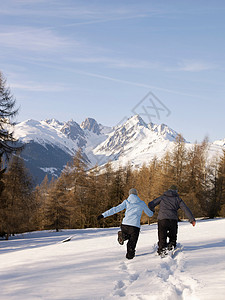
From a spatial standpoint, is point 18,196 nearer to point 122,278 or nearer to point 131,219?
point 131,219

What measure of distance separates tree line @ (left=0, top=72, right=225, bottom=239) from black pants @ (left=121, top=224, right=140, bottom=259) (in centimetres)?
1553

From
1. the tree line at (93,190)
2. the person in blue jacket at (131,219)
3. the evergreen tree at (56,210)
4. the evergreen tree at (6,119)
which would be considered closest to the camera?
the person in blue jacket at (131,219)

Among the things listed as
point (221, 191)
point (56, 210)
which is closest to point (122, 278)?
point (56, 210)

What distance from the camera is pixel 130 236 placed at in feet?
26.2

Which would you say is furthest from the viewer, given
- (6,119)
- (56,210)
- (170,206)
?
(56,210)

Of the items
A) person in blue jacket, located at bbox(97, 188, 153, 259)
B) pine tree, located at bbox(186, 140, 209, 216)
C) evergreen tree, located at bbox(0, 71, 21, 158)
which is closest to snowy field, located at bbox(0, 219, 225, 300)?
person in blue jacket, located at bbox(97, 188, 153, 259)

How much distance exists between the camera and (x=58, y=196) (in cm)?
3544

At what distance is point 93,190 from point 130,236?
3200 centimetres

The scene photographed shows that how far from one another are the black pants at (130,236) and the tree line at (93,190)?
15530 mm

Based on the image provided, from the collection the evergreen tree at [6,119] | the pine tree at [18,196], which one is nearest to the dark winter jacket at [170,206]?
the evergreen tree at [6,119]

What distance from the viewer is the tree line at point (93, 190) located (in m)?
29.3

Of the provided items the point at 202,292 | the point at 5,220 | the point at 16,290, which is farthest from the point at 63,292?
the point at 5,220

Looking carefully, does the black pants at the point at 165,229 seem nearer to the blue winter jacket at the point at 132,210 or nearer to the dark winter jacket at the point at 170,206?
the dark winter jacket at the point at 170,206

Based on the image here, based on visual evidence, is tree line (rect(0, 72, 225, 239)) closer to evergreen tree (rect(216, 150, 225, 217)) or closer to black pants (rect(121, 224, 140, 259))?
evergreen tree (rect(216, 150, 225, 217))
